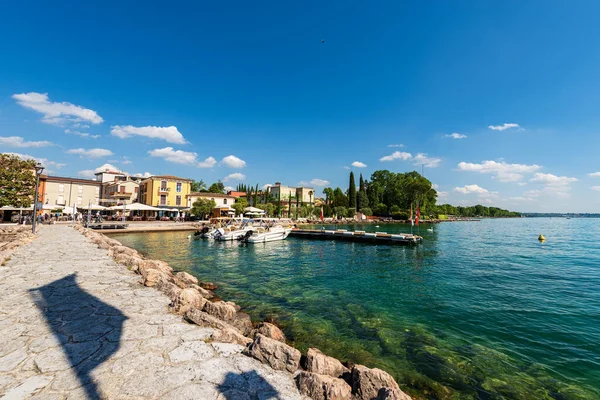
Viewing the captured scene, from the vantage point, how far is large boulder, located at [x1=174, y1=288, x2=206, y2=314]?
18.5ft

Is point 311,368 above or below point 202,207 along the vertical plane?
below

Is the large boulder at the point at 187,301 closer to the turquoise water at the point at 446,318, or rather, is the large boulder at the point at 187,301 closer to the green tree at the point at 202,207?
the turquoise water at the point at 446,318

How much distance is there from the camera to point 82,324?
15.6 feet

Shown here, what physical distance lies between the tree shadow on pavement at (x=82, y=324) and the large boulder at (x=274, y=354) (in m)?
1.94

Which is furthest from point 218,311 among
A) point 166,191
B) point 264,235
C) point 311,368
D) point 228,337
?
point 166,191

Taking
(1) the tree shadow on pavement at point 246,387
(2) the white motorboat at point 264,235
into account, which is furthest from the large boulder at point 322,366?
(2) the white motorboat at point 264,235

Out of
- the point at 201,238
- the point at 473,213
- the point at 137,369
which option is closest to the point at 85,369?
the point at 137,369

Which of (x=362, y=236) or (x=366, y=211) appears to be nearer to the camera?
(x=362, y=236)

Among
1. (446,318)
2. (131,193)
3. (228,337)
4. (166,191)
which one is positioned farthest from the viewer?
(131,193)

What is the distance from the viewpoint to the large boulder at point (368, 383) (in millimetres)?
3518

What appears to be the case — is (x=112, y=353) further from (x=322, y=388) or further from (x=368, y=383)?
(x=368, y=383)

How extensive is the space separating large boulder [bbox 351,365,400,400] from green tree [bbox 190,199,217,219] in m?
47.1

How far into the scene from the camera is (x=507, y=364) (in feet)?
19.3

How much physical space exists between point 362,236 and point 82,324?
29752 mm
